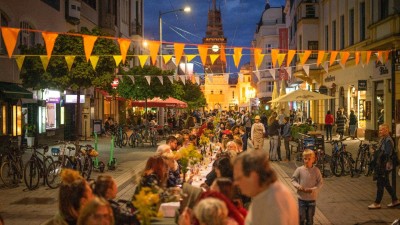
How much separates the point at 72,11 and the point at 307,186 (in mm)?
26859

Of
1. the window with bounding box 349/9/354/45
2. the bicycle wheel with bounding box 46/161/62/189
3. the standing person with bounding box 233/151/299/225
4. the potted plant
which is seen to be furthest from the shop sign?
the standing person with bounding box 233/151/299/225

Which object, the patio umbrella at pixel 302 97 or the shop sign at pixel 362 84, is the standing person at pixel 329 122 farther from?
the patio umbrella at pixel 302 97

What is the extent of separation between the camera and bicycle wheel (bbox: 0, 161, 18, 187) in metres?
13.9

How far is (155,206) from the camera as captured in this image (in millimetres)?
5262

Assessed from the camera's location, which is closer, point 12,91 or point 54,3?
point 12,91

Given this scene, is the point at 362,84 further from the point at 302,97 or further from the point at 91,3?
the point at 91,3

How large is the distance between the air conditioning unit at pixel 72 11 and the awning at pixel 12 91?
8.88 meters

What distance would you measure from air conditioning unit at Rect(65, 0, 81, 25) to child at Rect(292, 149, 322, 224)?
2642 centimetres

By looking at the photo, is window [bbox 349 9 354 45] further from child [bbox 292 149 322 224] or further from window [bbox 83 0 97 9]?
child [bbox 292 149 322 224]

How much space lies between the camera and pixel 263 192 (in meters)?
3.73

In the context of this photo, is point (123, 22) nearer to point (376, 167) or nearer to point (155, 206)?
point (376, 167)

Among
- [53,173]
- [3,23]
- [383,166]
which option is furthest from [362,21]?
[53,173]

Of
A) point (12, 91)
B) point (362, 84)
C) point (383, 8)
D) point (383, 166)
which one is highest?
point (383, 8)

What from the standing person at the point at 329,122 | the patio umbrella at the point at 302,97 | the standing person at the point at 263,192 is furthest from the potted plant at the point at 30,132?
the standing person at the point at 263,192
